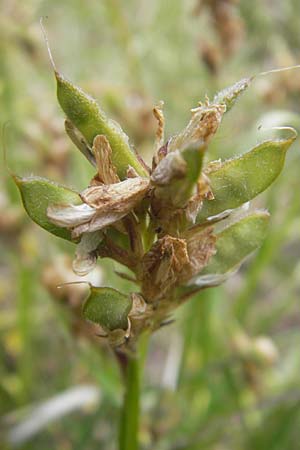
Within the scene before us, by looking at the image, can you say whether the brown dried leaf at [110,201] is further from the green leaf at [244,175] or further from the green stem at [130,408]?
the green stem at [130,408]

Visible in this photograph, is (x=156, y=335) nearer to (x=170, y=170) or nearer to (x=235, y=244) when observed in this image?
(x=235, y=244)

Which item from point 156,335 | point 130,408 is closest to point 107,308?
point 130,408

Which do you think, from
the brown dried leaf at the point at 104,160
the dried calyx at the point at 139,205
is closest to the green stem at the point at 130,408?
the dried calyx at the point at 139,205

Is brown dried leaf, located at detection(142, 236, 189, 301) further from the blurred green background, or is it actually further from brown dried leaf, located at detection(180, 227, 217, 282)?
the blurred green background

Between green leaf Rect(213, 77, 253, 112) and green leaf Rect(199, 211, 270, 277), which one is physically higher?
green leaf Rect(213, 77, 253, 112)

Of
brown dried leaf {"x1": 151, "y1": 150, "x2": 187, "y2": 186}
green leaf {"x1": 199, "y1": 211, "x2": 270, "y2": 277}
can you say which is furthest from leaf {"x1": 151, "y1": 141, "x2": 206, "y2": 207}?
green leaf {"x1": 199, "y1": 211, "x2": 270, "y2": 277}

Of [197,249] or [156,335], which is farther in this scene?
[156,335]

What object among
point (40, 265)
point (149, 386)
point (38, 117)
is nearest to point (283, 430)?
point (149, 386)
